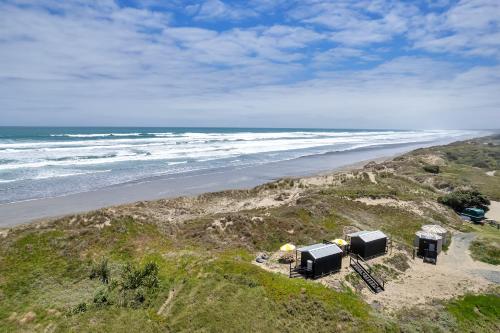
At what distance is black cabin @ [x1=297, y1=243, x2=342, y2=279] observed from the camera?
23.8 metres

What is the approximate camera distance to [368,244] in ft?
90.7

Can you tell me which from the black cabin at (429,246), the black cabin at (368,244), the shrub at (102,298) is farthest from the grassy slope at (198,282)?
the black cabin at (368,244)

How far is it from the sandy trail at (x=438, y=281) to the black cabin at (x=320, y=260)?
9.01ft

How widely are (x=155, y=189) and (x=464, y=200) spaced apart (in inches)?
1647

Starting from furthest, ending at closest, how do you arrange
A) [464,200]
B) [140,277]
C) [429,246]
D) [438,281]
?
[464,200]
[429,246]
[438,281]
[140,277]

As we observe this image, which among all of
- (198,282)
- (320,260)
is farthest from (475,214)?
(198,282)

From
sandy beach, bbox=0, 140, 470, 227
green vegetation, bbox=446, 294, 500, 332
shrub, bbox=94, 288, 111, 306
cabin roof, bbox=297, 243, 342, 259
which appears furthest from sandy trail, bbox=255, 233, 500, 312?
sandy beach, bbox=0, 140, 470, 227

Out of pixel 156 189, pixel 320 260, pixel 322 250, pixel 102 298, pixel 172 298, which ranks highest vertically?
pixel 322 250

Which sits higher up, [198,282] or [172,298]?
[198,282]

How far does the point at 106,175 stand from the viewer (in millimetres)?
59625

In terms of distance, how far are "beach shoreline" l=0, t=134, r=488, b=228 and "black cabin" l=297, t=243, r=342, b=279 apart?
85.6 feet

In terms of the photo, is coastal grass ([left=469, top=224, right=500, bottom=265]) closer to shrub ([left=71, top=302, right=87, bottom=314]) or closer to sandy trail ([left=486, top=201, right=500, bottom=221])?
sandy trail ([left=486, top=201, right=500, bottom=221])

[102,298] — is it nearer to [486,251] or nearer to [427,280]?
[427,280]

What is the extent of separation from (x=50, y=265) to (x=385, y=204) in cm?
3509
